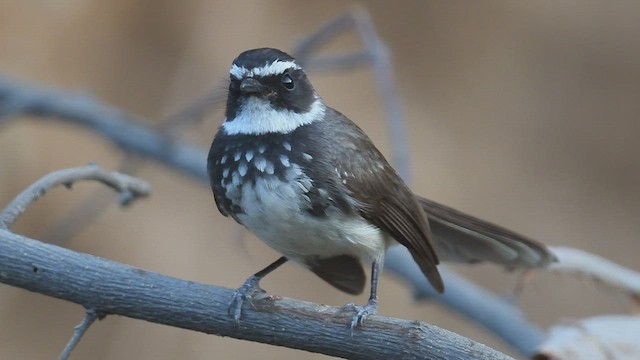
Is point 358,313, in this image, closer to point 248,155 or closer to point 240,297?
point 240,297

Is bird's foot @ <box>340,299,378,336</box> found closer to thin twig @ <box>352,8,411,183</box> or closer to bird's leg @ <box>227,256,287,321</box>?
bird's leg @ <box>227,256,287,321</box>

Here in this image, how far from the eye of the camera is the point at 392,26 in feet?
26.3

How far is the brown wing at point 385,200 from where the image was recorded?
3521 mm

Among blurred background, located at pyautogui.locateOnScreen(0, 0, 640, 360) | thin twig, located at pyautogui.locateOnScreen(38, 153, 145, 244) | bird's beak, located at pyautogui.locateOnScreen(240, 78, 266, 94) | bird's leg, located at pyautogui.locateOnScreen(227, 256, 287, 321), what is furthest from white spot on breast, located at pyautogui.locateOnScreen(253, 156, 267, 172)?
blurred background, located at pyautogui.locateOnScreen(0, 0, 640, 360)

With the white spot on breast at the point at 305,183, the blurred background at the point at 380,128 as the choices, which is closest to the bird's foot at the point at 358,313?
the white spot on breast at the point at 305,183

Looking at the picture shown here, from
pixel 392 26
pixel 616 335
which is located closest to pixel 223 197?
pixel 616 335

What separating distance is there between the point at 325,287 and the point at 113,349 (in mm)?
1535

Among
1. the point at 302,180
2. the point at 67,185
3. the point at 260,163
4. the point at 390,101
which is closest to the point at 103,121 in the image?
the point at 390,101

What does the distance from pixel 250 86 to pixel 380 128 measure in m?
4.37

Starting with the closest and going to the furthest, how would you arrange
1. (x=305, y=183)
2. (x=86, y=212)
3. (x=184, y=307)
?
(x=184, y=307)
(x=305, y=183)
(x=86, y=212)

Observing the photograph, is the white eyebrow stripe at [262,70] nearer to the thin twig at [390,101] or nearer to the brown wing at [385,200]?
the brown wing at [385,200]

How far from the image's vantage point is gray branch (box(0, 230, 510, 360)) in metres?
2.87

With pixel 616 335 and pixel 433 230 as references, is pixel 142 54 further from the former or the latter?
pixel 616 335

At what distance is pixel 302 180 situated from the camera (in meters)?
3.35
